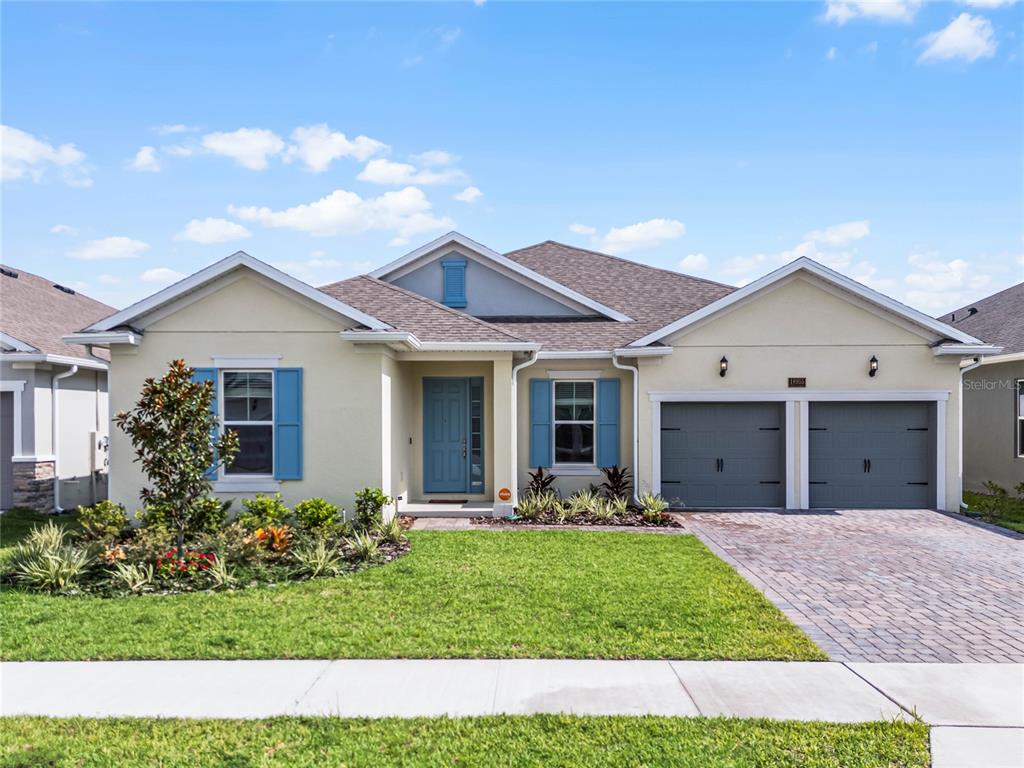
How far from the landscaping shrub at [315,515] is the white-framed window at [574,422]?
5.19 metres

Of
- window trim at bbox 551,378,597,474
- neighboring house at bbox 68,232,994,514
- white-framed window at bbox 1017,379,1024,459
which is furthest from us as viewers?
white-framed window at bbox 1017,379,1024,459

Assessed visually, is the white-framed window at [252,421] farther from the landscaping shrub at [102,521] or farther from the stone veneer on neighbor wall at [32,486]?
the stone veneer on neighbor wall at [32,486]

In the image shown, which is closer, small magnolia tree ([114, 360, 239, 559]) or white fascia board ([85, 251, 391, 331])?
small magnolia tree ([114, 360, 239, 559])

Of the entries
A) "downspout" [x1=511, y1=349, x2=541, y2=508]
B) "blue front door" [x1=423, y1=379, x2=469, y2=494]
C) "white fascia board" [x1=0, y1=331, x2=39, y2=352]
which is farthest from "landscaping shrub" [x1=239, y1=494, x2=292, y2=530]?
"white fascia board" [x1=0, y1=331, x2=39, y2=352]

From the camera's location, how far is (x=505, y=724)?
422 cm

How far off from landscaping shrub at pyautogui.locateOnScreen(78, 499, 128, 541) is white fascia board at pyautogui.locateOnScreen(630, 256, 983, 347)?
374 inches

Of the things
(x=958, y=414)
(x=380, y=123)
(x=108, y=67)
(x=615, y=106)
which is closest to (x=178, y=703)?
(x=108, y=67)

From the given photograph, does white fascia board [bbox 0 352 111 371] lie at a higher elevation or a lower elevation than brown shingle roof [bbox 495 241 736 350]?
lower

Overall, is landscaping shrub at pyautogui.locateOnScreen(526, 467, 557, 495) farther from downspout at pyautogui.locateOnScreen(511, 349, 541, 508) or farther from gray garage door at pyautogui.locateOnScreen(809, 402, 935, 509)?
gray garage door at pyautogui.locateOnScreen(809, 402, 935, 509)

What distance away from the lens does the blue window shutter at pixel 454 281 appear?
48.9 ft

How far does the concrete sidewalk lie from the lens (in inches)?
173

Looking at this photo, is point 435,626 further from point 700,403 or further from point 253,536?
point 700,403

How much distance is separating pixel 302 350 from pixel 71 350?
22.9 ft

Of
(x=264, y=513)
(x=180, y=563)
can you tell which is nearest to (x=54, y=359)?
(x=264, y=513)
